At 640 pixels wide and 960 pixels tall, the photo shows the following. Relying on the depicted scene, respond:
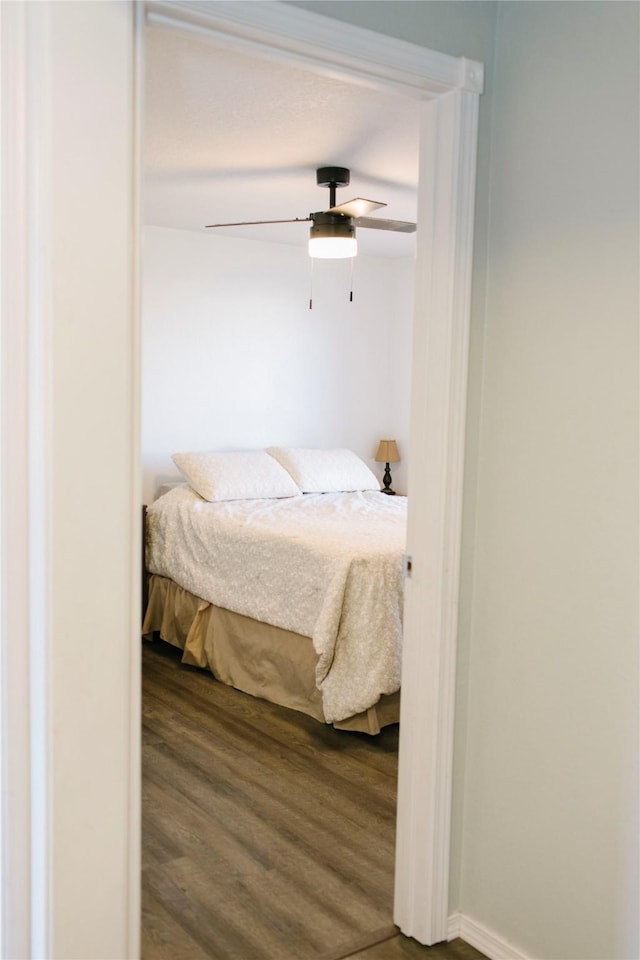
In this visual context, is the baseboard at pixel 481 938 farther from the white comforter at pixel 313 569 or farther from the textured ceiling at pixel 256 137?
the textured ceiling at pixel 256 137

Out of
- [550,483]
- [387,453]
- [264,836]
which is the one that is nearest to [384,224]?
[387,453]

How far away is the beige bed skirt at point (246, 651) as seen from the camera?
3.71 metres

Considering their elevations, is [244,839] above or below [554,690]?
below

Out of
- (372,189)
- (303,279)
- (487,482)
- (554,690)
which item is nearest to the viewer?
(554,690)

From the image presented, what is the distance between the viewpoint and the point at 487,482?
2.19m

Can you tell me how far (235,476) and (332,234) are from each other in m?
1.57

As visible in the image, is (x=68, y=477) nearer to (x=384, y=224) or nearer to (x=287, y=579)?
(x=287, y=579)

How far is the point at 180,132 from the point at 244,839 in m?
2.48

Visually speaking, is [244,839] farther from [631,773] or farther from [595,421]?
[595,421]

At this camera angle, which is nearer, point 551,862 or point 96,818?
point 96,818

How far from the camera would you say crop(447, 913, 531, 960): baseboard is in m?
2.15

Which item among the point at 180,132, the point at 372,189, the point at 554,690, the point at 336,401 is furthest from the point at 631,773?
the point at 336,401

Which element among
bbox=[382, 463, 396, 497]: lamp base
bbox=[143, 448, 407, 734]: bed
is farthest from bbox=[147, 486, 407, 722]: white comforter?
bbox=[382, 463, 396, 497]: lamp base

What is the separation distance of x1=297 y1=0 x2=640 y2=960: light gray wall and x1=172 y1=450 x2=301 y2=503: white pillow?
283 centimetres
